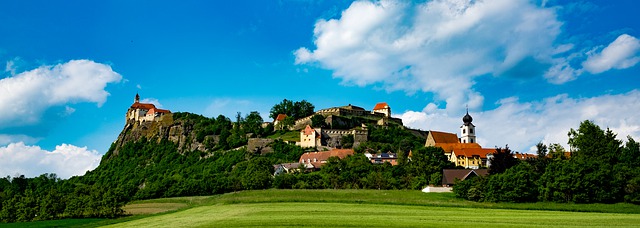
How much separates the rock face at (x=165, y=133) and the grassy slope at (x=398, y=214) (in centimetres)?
9940

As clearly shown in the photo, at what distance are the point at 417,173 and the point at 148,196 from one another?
48120mm

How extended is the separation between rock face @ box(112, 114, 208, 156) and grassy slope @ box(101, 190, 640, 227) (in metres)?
99.4

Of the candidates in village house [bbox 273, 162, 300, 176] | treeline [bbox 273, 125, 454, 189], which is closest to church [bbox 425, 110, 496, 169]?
treeline [bbox 273, 125, 454, 189]

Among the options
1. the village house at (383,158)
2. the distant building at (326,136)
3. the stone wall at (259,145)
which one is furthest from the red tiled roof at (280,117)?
the village house at (383,158)

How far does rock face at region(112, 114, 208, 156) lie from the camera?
167900 mm

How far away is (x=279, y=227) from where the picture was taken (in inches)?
1385

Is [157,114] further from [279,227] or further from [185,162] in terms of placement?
[279,227]

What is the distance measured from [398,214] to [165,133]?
143m

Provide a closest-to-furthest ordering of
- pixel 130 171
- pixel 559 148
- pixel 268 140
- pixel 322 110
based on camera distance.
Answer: pixel 559 148 < pixel 268 140 < pixel 130 171 < pixel 322 110

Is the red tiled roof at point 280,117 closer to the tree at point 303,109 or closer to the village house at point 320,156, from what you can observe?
the tree at point 303,109

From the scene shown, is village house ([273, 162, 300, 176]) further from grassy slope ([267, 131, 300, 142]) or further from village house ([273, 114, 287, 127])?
village house ([273, 114, 287, 127])

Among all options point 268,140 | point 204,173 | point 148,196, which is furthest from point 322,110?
point 148,196

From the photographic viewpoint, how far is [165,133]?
17775 cm

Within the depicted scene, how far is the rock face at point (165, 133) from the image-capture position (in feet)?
551
